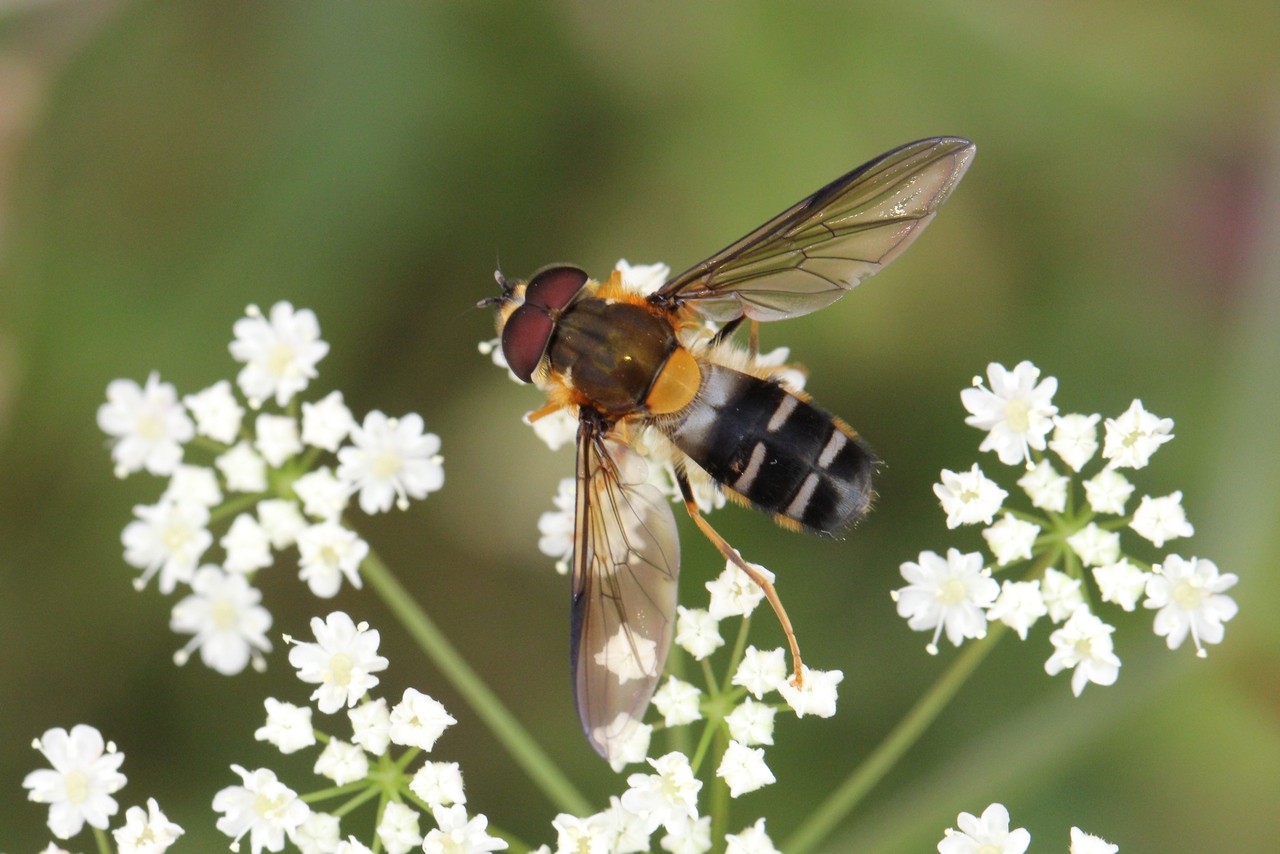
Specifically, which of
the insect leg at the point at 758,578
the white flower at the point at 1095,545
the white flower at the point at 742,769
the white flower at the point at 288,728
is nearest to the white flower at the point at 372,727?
the white flower at the point at 288,728

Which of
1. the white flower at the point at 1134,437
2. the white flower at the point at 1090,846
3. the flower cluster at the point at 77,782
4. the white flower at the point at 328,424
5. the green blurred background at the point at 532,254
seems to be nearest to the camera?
the white flower at the point at 1090,846

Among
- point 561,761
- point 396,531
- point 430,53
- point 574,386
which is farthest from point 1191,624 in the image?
point 430,53

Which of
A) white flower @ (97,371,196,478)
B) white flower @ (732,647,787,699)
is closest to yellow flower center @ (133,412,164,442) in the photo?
white flower @ (97,371,196,478)

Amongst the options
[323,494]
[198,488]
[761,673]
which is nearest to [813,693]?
[761,673]

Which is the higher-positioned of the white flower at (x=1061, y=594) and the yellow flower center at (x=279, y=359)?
the yellow flower center at (x=279, y=359)

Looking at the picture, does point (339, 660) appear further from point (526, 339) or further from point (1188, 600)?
point (1188, 600)

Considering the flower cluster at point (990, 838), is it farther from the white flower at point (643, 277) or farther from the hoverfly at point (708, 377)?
the white flower at point (643, 277)
